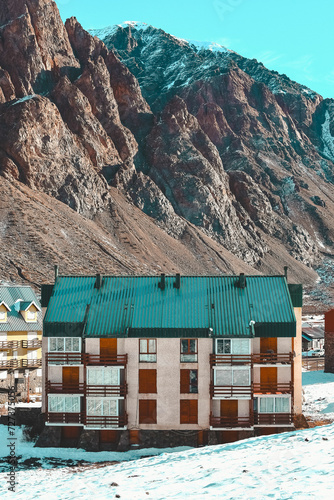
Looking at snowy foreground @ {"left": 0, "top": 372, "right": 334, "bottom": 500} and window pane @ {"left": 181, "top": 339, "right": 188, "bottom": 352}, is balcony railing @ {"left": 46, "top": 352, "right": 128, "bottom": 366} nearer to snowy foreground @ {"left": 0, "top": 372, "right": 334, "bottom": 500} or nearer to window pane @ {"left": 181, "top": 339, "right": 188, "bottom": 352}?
window pane @ {"left": 181, "top": 339, "right": 188, "bottom": 352}

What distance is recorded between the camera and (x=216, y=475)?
783 inches

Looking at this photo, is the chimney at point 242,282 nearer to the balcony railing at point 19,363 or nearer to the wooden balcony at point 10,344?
the balcony railing at point 19,363

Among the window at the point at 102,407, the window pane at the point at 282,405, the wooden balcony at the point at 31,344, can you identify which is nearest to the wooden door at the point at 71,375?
the window at the point at 102,407

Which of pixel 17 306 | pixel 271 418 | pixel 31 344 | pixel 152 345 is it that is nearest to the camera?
pixel 271 418

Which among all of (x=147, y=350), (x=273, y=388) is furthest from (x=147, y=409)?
(x=273, y=388)

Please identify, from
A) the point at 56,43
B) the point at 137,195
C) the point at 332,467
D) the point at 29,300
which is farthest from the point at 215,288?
the point at 56,43

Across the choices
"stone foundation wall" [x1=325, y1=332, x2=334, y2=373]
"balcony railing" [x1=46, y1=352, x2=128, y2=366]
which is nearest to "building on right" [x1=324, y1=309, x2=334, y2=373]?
"stone foundation wall" [x1=325, y1=332, x2=334, y2=373]

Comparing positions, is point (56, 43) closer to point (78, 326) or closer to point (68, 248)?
point (68, 248)

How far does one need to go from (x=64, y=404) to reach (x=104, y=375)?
9.85ft

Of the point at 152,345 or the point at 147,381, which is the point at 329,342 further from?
the point at 147,381

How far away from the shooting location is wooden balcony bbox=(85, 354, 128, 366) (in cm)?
3312

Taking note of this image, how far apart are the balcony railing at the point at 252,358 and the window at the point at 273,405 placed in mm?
2147

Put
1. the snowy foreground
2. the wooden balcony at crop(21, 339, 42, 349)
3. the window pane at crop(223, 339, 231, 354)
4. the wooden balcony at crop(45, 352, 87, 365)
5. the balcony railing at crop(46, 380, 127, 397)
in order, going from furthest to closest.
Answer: the wooden balcony at crop(21, 339, 42, 349), the wooden balcony at crop(45, 352, 87, 365), the window pane at crop(223, 339, 231, 354), the balcony railing at crop(46, 380, 127, 397), the snowy foreground

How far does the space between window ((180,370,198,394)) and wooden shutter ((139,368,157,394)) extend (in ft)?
5.20
